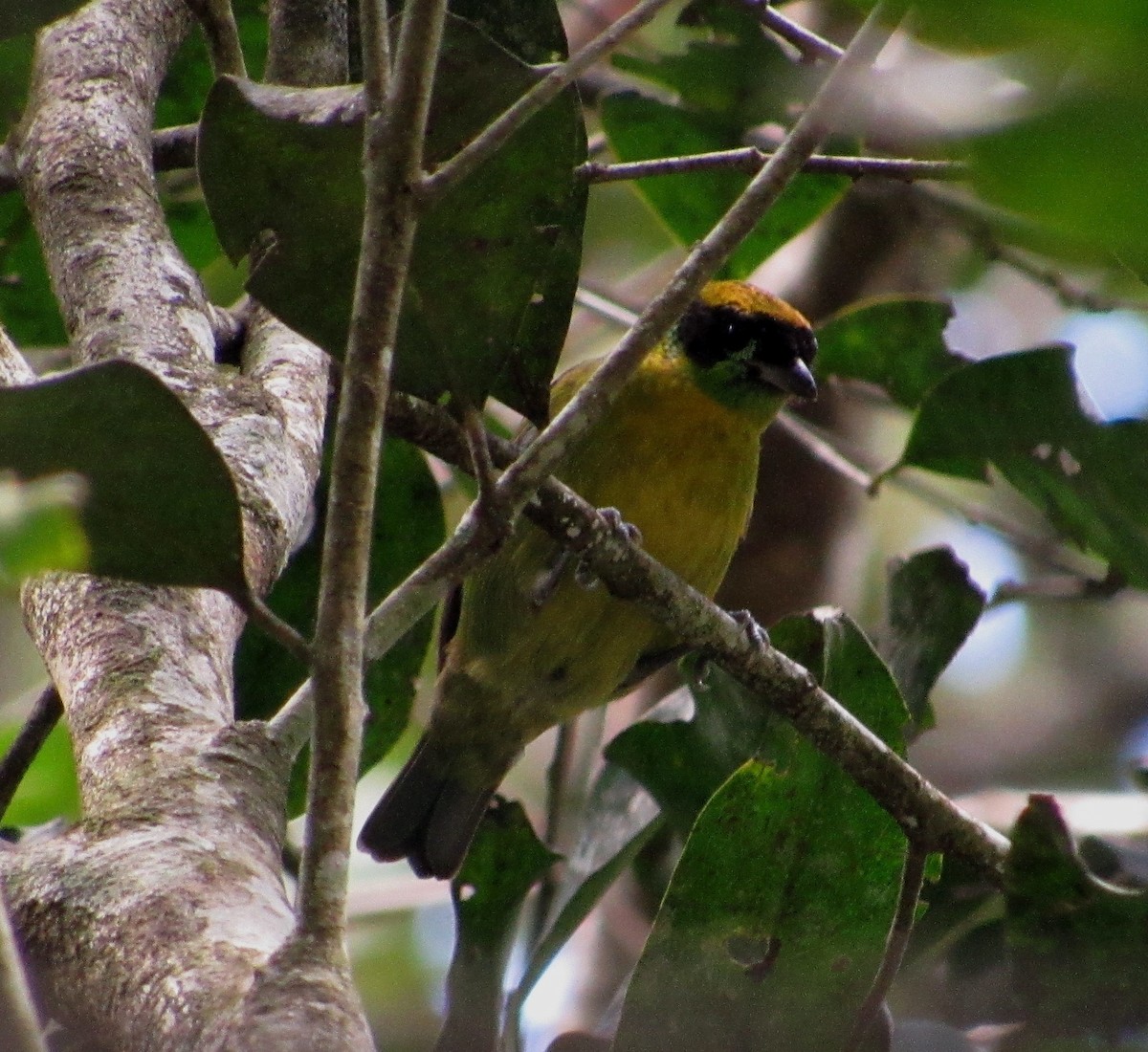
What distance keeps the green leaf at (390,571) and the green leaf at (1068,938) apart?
1.35m

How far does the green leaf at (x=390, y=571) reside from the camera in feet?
9.87

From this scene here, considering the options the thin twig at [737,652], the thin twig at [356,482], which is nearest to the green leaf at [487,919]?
the thin twig at [737,652]

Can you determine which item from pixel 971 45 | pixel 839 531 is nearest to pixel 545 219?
pixel 971 45

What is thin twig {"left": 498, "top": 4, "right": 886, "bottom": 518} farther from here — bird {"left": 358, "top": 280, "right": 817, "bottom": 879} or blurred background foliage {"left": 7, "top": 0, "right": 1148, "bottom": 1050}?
bird {"left": 358, "top": 280, "right": 817, "bottom": 879}

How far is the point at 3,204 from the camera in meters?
3.31

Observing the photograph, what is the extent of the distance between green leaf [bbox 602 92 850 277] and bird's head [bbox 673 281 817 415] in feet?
0.65

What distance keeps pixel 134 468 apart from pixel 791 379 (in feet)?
8.05

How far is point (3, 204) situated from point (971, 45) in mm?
3127

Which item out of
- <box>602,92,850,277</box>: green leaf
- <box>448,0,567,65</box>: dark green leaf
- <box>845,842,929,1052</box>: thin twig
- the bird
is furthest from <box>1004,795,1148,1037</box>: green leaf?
<box>602,92,850,277</box>: green leaf

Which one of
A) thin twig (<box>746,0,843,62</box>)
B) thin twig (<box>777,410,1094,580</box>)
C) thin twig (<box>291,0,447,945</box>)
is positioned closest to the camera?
thin twig (<box>291,0,447,945</box>)

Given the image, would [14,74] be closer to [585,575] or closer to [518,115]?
[585,575]

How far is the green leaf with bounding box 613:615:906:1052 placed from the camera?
7.15 ft

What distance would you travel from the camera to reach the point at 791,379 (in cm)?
365

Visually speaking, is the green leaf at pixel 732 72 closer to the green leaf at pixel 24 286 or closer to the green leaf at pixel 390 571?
the green leaf at pixel 390 571
